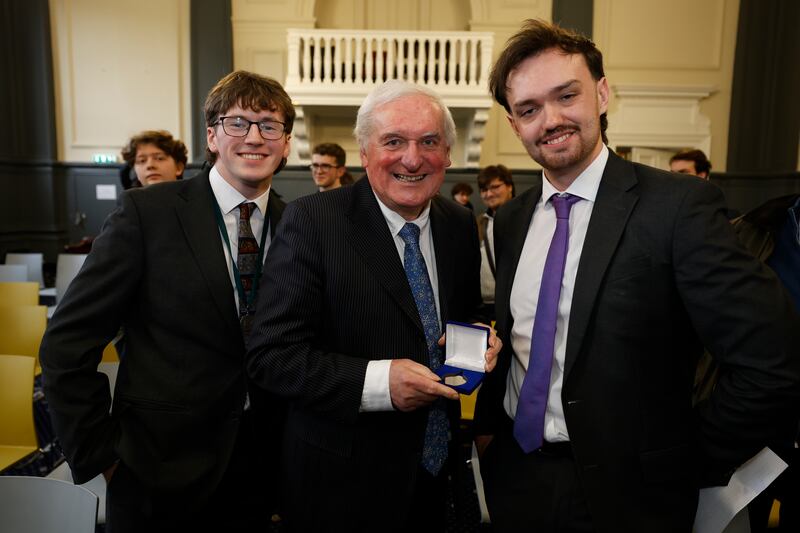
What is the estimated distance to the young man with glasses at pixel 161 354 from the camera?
1340 millimetres

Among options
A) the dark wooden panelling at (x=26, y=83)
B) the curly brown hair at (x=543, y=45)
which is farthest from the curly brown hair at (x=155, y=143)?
the dark wooden panelling at (x=26, y=83)

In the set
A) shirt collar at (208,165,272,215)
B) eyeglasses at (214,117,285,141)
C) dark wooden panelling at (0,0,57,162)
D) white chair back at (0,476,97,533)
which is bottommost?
white chair back at (0,476,97,533)

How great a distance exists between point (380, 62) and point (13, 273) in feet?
15.9

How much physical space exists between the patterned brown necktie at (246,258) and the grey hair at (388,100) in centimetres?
42

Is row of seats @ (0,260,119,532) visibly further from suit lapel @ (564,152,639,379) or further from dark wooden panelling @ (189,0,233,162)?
dark wooden panelling @ (189,0,233,162)

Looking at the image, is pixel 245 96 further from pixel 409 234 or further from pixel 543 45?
pixel 543 45

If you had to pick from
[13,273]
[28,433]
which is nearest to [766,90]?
[28,433]

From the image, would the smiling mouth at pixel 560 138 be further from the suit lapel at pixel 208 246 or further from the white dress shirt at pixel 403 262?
the suit lapel at pixel 208 246

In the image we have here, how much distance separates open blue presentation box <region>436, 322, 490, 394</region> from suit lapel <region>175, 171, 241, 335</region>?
59 centimetres

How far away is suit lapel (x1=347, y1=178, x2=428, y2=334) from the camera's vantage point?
134 centimetres

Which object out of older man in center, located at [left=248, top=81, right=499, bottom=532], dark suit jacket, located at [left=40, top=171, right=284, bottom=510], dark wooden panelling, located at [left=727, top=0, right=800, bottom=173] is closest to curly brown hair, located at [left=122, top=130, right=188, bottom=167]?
dark suit jacket, located at [left=40, top=171, right=284, bottom=510]

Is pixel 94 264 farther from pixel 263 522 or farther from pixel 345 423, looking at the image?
pixel 263 522

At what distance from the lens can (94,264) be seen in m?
1.35

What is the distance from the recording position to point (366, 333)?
1.34m
